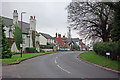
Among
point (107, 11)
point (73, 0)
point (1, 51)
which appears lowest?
point (1, 51)

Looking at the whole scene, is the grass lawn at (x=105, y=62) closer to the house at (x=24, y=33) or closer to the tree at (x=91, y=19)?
the tree at (x=91, y=19)

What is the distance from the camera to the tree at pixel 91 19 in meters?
30.1

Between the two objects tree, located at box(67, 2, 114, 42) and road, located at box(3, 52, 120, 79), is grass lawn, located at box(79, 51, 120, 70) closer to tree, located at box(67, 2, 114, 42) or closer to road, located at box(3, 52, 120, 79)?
road, located at box(3, 52, 120, 79)

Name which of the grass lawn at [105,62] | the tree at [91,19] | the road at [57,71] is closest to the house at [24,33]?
the tree at [91,19]

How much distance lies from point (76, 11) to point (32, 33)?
23233mm

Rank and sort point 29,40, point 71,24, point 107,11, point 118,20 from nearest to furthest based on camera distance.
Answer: point 118,20 → point 107,11 → point 71,24 → point 29,40

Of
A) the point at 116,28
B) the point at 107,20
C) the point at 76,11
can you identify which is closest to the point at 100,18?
the point at 107,20

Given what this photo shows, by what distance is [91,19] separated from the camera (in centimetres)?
3117

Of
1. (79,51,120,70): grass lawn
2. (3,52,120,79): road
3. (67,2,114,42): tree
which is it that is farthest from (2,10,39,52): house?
(3,52,120,79): road

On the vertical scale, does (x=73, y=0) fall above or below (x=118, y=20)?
above

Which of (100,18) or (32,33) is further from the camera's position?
(32,33)

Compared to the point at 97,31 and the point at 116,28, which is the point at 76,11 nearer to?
the point at 97,31

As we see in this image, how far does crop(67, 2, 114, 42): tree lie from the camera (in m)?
30.1

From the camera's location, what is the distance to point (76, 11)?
3131 cm
